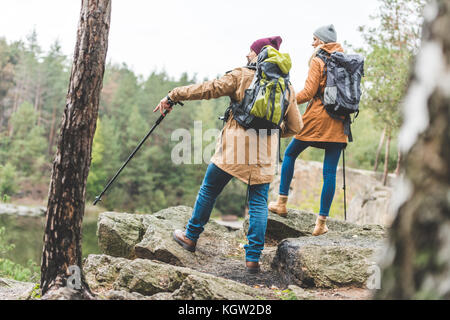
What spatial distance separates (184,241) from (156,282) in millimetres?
1067

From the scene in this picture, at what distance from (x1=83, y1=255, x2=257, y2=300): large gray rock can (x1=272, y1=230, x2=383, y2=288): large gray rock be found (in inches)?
35.2

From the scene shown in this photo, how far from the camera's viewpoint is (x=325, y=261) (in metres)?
4.21

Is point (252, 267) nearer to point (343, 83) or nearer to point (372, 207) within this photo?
point (343, 83)

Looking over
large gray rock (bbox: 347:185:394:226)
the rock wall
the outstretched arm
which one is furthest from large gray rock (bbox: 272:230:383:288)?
the rock wall

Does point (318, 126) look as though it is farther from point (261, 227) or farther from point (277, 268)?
point (277, 268)

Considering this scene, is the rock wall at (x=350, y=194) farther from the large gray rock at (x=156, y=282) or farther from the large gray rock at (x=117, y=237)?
the large gray rock at (x=156, y=282)

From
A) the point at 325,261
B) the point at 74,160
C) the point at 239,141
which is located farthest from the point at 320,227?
the point at 74,160

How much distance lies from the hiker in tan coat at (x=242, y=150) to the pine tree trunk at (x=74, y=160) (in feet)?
3.36

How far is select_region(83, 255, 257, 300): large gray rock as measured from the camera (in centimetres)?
304

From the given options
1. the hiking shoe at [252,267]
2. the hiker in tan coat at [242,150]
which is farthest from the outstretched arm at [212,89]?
the hiking shoe at [252,267]

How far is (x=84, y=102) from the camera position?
317 centimetres

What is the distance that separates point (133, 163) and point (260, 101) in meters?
39.9

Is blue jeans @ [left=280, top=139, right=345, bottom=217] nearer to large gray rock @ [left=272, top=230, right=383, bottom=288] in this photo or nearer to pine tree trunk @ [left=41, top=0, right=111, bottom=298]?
large gray rock @ [left=272, top=230, right=383, bottom=288]
